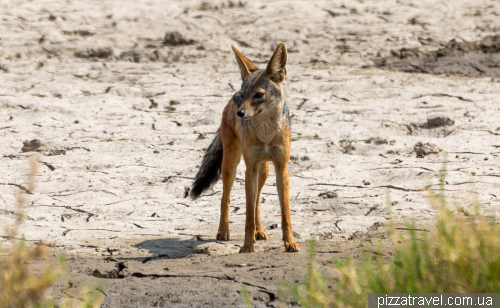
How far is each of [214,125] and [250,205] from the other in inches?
139

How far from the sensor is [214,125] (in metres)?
8.05

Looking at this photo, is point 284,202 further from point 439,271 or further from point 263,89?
point 439,271

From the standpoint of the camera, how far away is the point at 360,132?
7672 millimetres

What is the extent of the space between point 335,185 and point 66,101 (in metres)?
4.80

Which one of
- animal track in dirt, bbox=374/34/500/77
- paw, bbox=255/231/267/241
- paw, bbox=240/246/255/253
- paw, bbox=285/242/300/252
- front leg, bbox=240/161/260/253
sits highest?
animal track in dirt, bbox=374/34/500/77

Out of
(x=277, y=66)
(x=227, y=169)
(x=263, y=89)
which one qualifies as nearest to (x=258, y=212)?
(x=227, y=169)

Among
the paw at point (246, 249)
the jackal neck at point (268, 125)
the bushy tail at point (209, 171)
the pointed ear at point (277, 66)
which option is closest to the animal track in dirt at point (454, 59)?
the bushy tail at point (209, 171)

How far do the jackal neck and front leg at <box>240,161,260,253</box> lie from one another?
0.26 metres

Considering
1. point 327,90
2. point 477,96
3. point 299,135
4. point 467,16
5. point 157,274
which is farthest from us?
point 467,16

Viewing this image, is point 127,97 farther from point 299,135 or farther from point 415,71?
point 415,71

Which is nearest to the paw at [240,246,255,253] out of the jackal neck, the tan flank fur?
the tan flank fur

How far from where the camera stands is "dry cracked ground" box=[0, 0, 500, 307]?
4.72 m

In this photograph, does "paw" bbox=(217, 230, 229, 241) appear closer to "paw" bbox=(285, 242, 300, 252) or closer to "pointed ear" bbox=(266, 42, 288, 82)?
"paw" bbox=(285, 242, 300, 252)

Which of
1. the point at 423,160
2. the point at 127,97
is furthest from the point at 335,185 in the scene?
the point at 127,97
